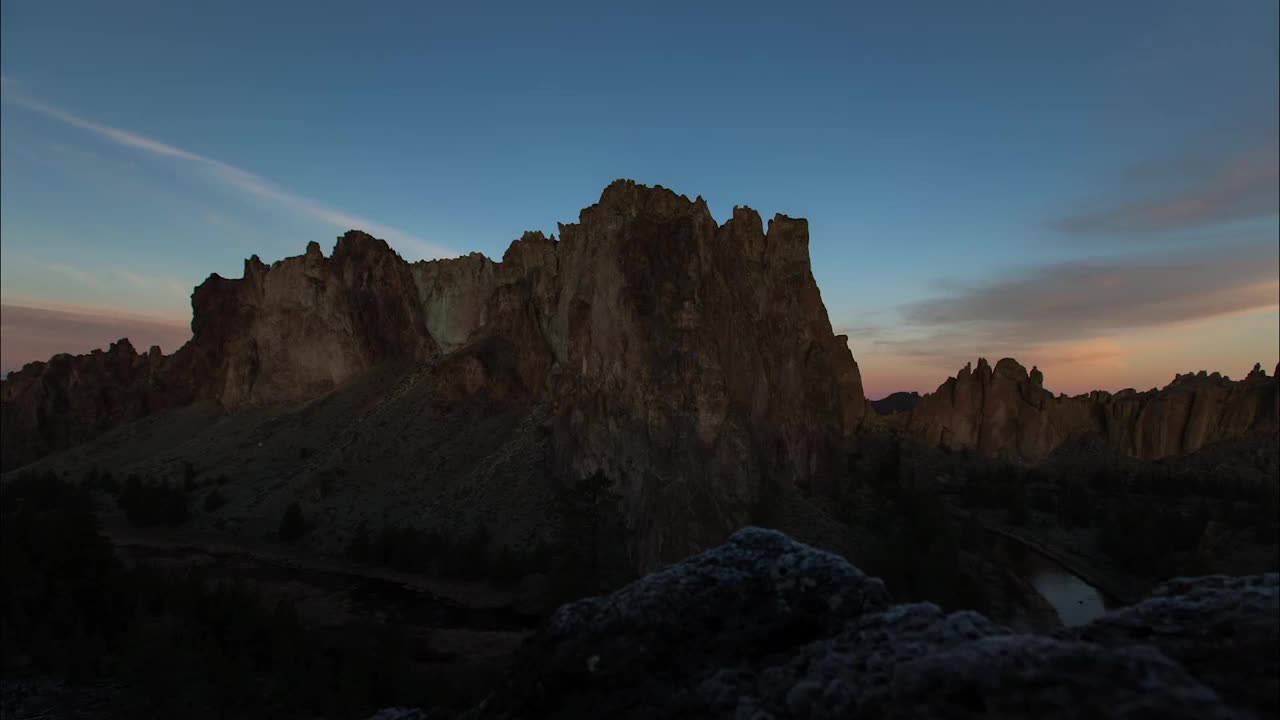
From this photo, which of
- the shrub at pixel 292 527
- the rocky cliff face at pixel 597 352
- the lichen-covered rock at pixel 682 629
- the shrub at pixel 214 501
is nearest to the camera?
the lichen-covered rock at pixel 682 629

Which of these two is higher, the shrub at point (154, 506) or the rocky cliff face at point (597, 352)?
the rocky cliff face at point (597, 352)

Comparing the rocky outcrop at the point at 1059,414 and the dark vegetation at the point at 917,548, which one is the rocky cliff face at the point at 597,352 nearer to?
the dark vegetation at the point at 917,548

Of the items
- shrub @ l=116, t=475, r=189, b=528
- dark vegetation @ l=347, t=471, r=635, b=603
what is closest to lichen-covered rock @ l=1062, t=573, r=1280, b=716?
dark vegetation @ l=347, t=471, r=635, b=603

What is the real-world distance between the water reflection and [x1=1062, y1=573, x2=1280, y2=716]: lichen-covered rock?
36791mm

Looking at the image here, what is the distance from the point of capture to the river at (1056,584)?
126 ft

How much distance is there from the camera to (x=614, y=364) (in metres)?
42.1

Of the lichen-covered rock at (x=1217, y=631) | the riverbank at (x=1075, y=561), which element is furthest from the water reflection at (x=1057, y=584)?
the lichen-covered rock at (x=1217, y=631)

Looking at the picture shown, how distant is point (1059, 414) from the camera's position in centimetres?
9712

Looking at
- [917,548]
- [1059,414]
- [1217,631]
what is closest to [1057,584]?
[917,548]

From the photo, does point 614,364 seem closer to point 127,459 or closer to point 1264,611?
point 1264,611

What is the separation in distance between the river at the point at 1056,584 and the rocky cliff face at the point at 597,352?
44.7 feet

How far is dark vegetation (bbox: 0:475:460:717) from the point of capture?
17547 millimetres

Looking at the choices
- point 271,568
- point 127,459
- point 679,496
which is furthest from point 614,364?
point 127,459

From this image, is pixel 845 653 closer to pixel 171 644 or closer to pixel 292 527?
pixel 171 644
